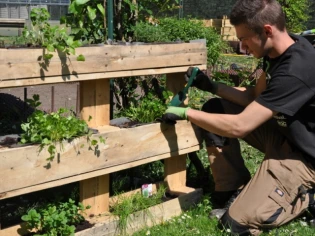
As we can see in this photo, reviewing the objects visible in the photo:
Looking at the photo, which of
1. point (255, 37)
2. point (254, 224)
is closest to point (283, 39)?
point (255, 37)

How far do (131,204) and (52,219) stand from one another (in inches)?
27.3

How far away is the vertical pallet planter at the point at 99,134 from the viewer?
2.80 m

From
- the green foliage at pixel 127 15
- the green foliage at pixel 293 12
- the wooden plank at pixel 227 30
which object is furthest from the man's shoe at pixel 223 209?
the wooden plank at pixel 227 30

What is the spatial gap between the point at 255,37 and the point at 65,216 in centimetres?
167

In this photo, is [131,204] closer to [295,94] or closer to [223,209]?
[223,209]

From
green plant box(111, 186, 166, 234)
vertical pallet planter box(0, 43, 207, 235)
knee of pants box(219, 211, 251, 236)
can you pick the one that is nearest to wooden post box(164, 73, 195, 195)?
vertical pallet planter box(0, 43, 207, 235)

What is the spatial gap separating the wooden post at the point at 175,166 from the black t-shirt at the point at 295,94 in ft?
2.33

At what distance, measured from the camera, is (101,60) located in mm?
3164

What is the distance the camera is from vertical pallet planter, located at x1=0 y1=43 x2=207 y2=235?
2.80m

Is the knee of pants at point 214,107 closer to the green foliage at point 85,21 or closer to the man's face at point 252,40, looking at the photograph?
the man's face at point 252,40

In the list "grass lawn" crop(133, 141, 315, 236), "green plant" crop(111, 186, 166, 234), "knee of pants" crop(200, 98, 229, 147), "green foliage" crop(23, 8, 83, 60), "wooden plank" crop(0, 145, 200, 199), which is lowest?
"grass lawn" crop(133, 141, 315, 236)

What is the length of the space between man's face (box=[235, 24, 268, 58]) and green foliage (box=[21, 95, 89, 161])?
123cm

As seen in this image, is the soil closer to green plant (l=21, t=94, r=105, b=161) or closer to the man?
the man

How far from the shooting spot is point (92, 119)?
11.1ft
